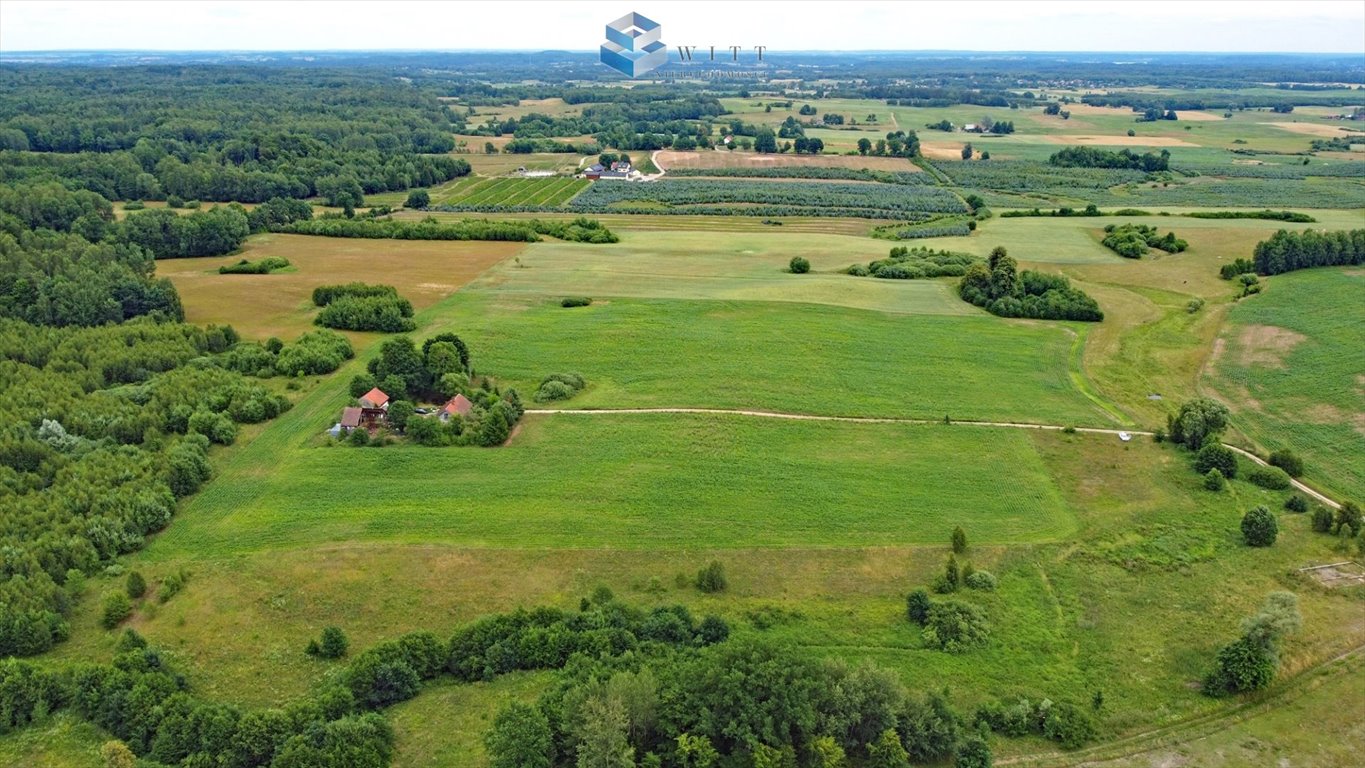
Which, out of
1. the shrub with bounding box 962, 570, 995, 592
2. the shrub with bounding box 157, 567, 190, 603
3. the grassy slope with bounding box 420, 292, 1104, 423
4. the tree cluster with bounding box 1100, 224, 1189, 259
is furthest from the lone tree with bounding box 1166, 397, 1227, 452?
the shrub with bounding box 157, 567, 190, 603

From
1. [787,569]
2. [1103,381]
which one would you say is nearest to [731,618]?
[787,569]

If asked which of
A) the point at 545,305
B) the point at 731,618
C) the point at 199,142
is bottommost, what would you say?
the point at 731,618

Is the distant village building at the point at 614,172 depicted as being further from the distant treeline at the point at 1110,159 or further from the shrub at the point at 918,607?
the shrub at the point at 918,607

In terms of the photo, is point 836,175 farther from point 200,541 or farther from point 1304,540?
point 200,541

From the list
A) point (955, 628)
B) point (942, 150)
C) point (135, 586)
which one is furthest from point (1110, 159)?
point (135, 586)

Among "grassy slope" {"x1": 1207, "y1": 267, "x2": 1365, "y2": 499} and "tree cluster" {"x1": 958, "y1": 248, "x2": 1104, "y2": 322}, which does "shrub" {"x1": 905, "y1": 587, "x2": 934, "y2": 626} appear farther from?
"tree cluster" {"x1": 958, "y1": 248, "x2": 1104, "y2": 322}

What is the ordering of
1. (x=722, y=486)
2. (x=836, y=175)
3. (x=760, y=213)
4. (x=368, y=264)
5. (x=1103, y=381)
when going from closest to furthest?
(x=722, y=486) < (x=1103, y=381) < (x=368, y=264) < (x=760, y=213) < (x=836, y=175)

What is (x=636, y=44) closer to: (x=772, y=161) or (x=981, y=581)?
(x=981, y=581)

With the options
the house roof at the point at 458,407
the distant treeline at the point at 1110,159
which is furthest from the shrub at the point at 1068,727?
the distant treeline at the point at 1110,159
